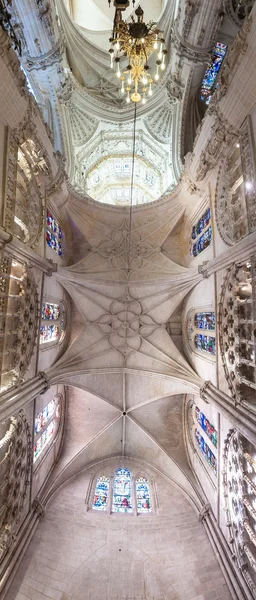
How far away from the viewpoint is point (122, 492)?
36.3 ft

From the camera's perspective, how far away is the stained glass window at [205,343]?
9410 millimetres

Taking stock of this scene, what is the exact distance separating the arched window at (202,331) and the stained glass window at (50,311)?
527cm

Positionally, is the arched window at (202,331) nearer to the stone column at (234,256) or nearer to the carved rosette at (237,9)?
the stone column at (234,256)

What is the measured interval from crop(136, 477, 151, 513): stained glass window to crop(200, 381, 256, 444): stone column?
17.0ft

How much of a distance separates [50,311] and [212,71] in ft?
37.9

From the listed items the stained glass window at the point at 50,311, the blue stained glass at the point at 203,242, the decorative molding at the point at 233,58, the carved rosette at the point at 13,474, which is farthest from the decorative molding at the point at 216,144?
the carved rosette at the point at 13,474

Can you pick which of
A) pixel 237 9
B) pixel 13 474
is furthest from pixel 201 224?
pixel 13 474

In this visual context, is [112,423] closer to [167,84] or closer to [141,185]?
[141,185]

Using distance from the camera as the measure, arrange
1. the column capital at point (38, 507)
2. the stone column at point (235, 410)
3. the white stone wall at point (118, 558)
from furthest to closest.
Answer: the column capital at point (38, 507), the white stone wall at point (118, 558), the stone column at point (235, 410)

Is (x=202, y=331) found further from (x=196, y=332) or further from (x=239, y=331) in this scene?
(x=239, y=331)

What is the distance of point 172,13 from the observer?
1217cm

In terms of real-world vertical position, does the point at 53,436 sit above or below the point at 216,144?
below

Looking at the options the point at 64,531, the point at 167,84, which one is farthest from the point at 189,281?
the point at 64,531

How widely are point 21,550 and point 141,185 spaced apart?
50.7 feet
